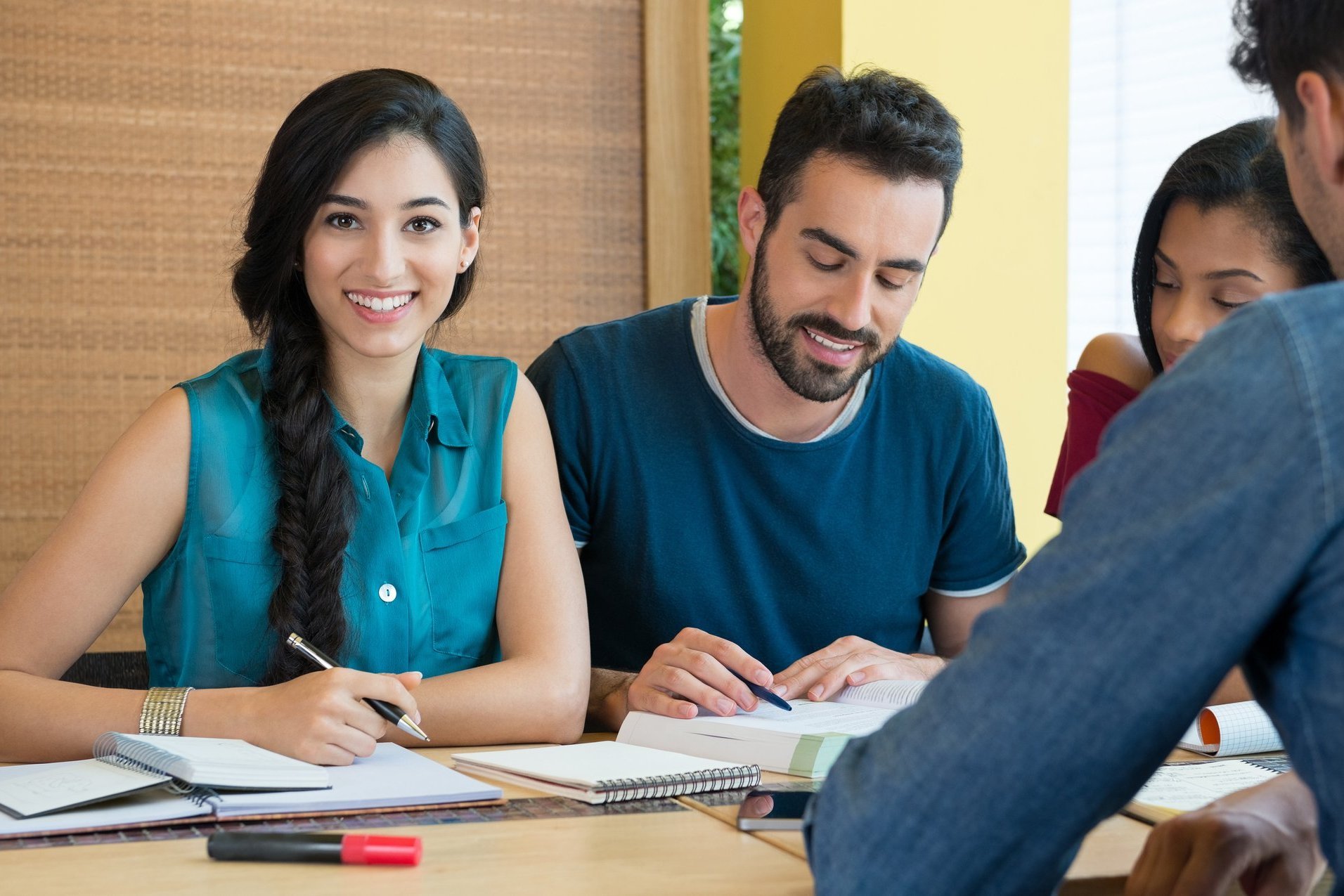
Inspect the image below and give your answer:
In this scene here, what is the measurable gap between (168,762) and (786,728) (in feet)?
1.99

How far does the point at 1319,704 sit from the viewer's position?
0.70 meters

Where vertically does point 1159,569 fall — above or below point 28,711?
above

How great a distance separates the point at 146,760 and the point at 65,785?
0.22ft

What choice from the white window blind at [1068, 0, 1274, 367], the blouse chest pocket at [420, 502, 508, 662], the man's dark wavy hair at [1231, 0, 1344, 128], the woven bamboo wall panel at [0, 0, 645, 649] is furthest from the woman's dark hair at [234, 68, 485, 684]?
the white window blind at [1068, 0, 1274, 367]

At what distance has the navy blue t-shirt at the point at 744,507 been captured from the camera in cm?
200

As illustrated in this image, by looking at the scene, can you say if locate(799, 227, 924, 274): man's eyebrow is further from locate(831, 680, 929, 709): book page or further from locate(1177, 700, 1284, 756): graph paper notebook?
locate(1177, 700, 1284, 756): graph paper notebook

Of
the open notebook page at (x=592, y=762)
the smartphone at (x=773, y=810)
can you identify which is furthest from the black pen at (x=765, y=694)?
the smartphone at (x=773, y=810)

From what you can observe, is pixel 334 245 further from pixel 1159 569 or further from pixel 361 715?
pixel 1159 569

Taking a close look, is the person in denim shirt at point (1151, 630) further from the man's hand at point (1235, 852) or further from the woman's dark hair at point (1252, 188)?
the woman's dark hair at point (1252, 188)

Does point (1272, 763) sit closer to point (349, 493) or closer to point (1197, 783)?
point (1197, 783)

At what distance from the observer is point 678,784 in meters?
1.23

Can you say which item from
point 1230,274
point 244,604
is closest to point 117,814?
point 244,604

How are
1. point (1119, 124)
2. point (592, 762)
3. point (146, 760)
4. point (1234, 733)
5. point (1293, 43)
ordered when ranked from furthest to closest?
point (1119, 124)
point (1234, 733)
point (592, 762)
point (146, 760)
point (1293, 43)

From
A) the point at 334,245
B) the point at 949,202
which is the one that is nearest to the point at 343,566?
the point at 334,245
